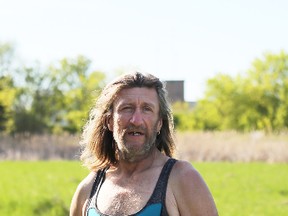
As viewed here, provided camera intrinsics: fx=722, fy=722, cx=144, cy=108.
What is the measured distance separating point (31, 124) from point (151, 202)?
160ft

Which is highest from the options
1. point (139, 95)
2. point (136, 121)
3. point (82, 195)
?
point (139, 95)

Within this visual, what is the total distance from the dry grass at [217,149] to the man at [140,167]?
22934 millimetres

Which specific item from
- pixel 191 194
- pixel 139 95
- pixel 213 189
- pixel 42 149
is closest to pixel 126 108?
pixel 139 95

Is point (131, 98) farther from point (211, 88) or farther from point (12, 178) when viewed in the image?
point (211, 88)

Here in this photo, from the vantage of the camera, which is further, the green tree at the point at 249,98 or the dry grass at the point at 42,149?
the green tree at the point at 249,98

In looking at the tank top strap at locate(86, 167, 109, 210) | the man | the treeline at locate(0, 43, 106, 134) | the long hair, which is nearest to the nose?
the man

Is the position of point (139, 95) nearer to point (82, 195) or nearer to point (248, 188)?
point (82, 195)

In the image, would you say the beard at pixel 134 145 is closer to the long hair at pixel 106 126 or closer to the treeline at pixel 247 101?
the long hair at pixel 106 126

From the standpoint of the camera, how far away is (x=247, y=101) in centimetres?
5962

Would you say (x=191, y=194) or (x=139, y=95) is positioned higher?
(x=139, y=95)

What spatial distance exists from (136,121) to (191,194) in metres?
0.39

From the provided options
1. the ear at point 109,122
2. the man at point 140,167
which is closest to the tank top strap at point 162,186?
the man at point 140,167

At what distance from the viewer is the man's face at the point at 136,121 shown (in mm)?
3064

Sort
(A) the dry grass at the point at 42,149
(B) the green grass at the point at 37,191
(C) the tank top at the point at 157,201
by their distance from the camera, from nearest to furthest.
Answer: (C) the tank top at the point at 157,201
(B) the green grass at the point at 37,191
(A) the dry grass at the point at 42,149
